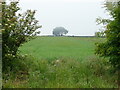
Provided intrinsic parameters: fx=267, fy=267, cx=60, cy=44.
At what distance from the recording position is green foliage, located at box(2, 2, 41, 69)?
323 inches

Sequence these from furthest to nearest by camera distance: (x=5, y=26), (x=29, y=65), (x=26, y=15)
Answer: (x=29, y=65), (x=26, y=15), (x=5, y=26)

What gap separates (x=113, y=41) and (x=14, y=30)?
321 centimetres

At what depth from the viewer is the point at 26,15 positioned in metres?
8.95

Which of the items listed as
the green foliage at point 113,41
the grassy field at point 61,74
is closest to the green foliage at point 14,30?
the grassy field at point 61,74

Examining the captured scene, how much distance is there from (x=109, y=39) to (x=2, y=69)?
3.55m

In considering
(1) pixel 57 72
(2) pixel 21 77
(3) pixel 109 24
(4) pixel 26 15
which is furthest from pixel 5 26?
(3) pixel 109 24

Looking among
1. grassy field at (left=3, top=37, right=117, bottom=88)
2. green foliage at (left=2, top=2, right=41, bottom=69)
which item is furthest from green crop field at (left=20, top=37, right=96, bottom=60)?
green foliage at (left=2, top=2, right=41, bottom=69)

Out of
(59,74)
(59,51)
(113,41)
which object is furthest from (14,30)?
(59,51)

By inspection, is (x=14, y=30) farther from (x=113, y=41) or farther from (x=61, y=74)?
(x=113, y=41)

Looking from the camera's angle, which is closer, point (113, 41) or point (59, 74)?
point (113, 41)

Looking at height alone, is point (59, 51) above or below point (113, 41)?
below

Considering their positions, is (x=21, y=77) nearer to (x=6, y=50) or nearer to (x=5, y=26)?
(x=6, y=50)

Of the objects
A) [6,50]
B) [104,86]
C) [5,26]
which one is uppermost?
[5,26]

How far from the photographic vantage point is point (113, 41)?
336 inches
